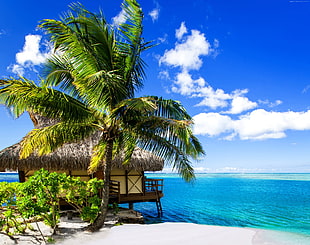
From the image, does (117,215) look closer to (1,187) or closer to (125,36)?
(1,187)

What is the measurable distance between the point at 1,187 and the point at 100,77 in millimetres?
2934

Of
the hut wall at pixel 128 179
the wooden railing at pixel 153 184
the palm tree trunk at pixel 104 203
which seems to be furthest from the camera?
the wooden railing at pixel 153 184

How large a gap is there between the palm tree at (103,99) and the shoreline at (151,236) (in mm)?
529

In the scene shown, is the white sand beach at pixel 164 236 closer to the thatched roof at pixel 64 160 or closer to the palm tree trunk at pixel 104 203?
the palm tree trunk at pixel 104 203

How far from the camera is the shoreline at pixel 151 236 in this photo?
214 inches

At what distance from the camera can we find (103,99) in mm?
5605

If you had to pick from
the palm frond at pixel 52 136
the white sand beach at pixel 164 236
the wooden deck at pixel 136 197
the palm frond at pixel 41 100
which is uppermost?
the palm frond at pixel 41 100

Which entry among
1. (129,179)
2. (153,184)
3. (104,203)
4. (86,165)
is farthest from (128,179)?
(104,203)

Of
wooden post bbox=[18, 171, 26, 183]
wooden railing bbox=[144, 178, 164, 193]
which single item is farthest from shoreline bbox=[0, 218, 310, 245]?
wooden railing bbox=[144, 178, 164, 193]

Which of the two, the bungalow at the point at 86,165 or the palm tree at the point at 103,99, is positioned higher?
the palm tree at the point at 103,99

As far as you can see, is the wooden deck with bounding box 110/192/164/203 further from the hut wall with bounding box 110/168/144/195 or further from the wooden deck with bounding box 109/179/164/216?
the hut wall with bounding box 110/168/144/195

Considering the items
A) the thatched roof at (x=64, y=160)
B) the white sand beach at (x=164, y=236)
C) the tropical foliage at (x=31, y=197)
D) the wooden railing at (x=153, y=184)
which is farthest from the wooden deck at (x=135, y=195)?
the tropical foliage at (x=31, y=197)

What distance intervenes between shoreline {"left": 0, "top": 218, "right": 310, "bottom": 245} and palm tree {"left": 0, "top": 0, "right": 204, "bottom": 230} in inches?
20.8

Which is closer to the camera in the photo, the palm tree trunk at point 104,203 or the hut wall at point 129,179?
the palm tree trunk at point 104,203
